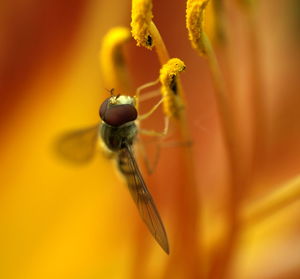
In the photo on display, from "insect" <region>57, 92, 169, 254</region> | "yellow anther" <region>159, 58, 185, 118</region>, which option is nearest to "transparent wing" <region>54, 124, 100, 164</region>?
"insect" <region>57, 92, 169, 254</region>

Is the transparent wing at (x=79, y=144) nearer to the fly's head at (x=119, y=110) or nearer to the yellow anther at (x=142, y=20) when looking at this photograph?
the fly's head at (x=119, y=110)

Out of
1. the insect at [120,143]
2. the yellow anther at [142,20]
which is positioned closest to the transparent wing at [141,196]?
the insect at [120,143]

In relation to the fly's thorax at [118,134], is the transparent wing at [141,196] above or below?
below

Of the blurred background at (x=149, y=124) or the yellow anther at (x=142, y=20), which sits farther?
the blurred background at (x=149, y=124)

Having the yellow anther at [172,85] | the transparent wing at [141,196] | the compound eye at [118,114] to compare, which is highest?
the compound eye at [118,114]

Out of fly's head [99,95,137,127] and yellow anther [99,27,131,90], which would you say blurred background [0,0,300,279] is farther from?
fly's head [99,95,137,127]

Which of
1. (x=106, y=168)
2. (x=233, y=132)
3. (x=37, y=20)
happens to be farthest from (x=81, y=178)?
(x=233, y=132)

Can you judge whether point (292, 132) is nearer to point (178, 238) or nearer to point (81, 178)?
point (178, 238)
